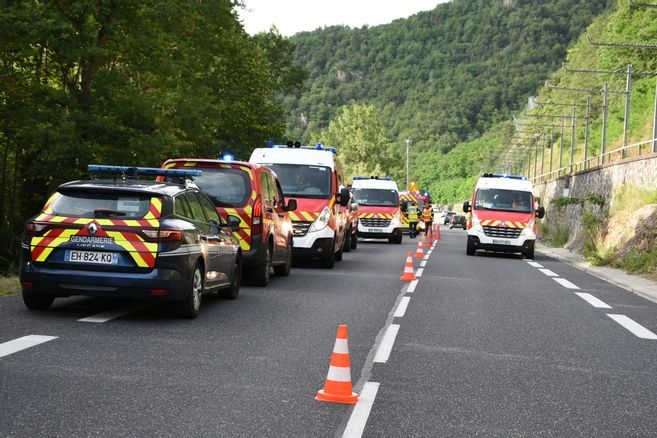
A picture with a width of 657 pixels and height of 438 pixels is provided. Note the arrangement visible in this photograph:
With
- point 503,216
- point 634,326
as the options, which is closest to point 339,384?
point 634,326

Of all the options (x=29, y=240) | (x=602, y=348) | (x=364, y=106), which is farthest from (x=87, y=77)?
(x=364, y=106)

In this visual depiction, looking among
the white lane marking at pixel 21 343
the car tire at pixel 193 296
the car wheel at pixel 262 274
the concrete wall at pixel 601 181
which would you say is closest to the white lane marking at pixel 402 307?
the car wheel at pixel 262 274

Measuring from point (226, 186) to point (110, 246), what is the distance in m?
4.90

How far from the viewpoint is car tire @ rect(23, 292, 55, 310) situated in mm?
10406

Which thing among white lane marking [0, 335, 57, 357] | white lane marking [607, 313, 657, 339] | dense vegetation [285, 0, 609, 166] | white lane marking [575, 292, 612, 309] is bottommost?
white lane marking [0, 335, 57, 357]

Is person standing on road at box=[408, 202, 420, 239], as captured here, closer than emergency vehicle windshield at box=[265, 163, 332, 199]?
No

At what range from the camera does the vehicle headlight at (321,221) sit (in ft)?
63.9

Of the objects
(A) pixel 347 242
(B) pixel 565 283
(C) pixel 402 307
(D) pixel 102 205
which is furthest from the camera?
(A) pixel 347 242

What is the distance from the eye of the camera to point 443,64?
155 m

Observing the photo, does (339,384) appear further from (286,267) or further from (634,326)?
(286,267)

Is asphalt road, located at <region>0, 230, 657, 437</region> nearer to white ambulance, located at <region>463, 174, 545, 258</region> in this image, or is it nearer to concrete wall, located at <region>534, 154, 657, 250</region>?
white ambulance, located at <region>463, 174, 545, 258</region>

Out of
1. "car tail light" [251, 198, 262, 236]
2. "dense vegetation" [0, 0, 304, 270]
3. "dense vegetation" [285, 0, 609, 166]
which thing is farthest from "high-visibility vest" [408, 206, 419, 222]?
"dense vegetation" [285, 0, 609, 166]

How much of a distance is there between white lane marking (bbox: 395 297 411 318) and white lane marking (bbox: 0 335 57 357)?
459cm

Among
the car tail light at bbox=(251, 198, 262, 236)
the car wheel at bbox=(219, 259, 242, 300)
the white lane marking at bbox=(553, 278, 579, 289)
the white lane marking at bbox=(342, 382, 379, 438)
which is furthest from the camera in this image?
the white lane marking at bbox=(553, 278, 579, 289)
